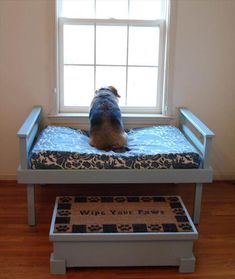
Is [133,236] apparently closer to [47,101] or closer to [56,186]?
[56,186]

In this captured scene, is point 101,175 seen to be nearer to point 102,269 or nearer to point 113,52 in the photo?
point 102,269

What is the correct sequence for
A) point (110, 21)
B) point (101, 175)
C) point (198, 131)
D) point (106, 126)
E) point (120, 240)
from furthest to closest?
point (110, 21) < point (198, 131) < point (106, 126) < point (101, 175) < point (120, 240)

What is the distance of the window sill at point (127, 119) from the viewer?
352 cm

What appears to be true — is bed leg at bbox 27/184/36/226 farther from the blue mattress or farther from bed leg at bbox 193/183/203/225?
bed leg at bbox 193/183/203/225

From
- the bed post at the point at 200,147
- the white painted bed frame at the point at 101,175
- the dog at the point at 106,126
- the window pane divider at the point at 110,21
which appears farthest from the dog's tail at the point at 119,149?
the window pane divider at the point at 110,21

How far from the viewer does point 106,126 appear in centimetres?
307

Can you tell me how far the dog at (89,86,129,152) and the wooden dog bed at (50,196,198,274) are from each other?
60 cm

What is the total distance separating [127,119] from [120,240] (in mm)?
1386

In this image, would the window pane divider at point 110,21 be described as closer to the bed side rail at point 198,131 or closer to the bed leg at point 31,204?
the bed side rail at point 198,131

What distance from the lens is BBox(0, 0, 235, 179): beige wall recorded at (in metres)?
3.34

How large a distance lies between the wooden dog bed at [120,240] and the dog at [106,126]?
1.97ft

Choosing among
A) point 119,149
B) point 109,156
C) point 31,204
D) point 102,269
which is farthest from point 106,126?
point 102,269

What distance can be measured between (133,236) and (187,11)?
1919mm

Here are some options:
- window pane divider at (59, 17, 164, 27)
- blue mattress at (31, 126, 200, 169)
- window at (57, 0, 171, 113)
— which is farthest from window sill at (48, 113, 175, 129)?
window pane divider at (59, 17, 164, 27)
